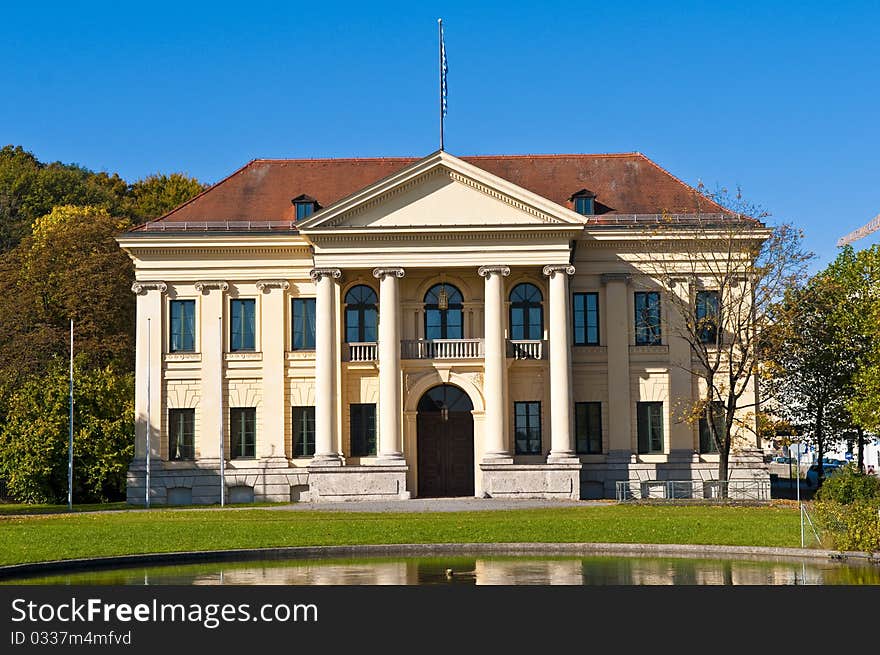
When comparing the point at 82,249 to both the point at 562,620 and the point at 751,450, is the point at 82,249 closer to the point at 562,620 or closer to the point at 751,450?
the point at 751,450

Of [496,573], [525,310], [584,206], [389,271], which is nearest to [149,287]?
[389,271]

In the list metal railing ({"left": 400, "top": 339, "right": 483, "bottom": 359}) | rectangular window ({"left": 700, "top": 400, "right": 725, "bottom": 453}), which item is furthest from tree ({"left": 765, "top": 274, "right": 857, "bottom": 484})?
metal railing ({"left": 400, "top": 339, "right": 483, "bottom": 359})

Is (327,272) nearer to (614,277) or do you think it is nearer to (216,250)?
(216,250)

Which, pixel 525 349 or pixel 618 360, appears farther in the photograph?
pixel 618 360

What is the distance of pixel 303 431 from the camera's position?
174ft

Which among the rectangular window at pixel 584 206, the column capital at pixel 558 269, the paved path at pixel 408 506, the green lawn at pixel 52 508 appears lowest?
the green lawn at pixel 52 508

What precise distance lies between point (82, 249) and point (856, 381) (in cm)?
3874

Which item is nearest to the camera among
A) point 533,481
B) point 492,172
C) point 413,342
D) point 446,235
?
point 533,481

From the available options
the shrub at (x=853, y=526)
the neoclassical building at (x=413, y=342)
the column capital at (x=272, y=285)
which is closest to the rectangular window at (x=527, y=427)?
the neoclassical building at (x=413, y=342)

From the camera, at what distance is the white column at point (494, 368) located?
49.7 m

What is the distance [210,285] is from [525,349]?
13.9 m

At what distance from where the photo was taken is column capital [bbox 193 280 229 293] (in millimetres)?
53219

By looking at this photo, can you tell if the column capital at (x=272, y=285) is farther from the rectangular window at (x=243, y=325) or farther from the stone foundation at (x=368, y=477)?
the stone foundation at (x=368, y=477)

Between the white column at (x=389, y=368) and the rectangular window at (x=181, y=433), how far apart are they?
887 centimetres
